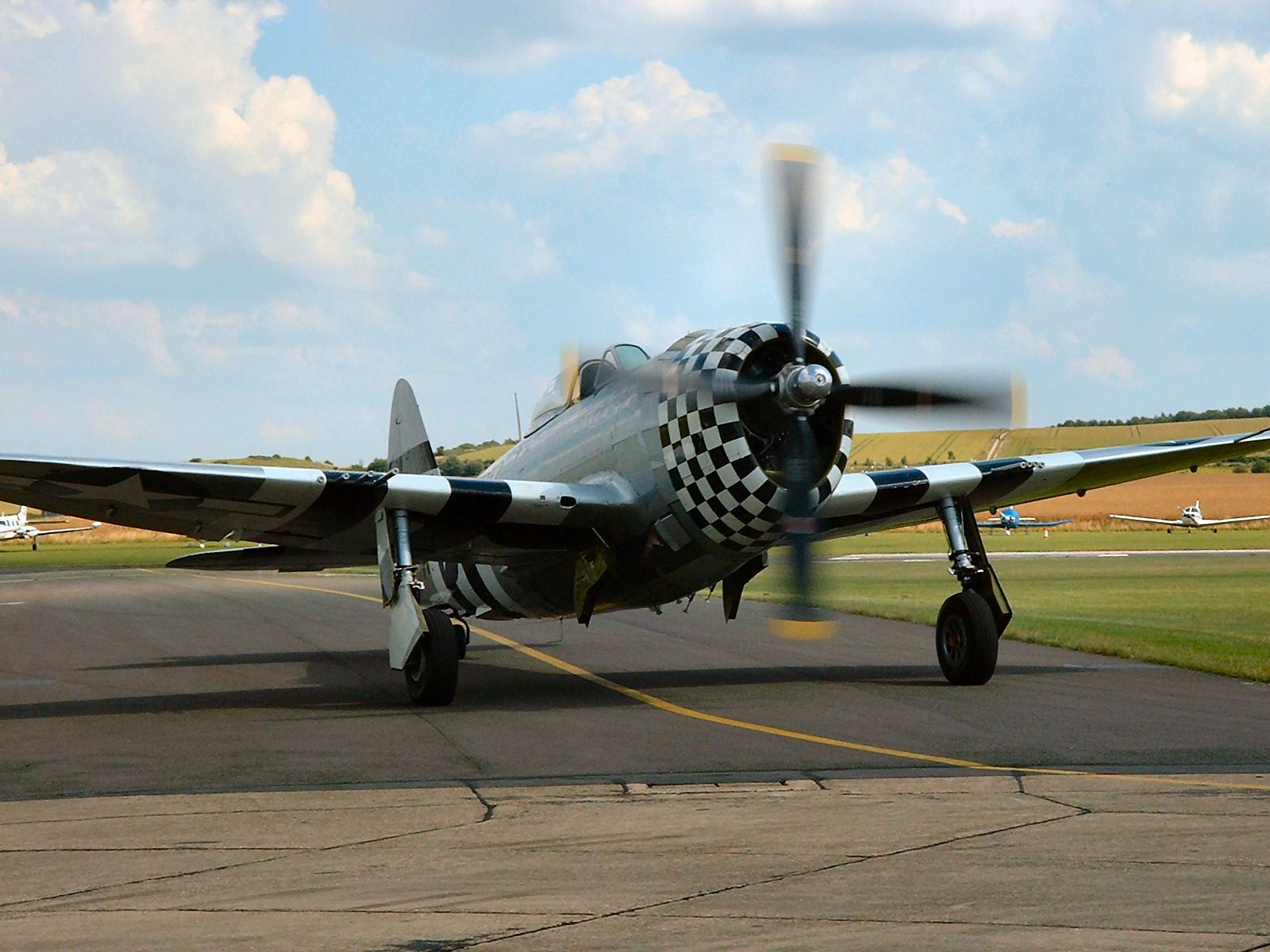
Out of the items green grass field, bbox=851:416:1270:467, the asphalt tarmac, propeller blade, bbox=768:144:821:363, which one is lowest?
the asphalt tarmac

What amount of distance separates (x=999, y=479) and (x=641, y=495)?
174 inches

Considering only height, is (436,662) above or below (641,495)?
below

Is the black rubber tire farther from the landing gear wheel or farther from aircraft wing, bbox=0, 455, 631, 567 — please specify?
the landing gear wheel

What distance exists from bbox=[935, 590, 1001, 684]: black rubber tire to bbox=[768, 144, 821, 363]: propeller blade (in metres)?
3.36

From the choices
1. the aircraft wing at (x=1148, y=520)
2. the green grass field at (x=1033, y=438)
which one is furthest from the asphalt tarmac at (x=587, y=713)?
the green grass field at (x=1033, y=438)

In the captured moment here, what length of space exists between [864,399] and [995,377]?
3.57ft

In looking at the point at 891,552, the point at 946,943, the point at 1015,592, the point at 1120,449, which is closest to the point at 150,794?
the point at 946,943

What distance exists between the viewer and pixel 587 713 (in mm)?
12352

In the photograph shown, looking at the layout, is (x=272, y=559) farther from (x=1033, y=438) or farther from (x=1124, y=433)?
(x=1124, y=433)

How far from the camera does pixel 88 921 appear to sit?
5332 mm

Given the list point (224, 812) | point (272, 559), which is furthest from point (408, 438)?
point (224, 812)

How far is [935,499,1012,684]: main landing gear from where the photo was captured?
13859 mm

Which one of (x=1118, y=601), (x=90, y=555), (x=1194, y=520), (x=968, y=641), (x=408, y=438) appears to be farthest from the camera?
(x=1194, y=520)

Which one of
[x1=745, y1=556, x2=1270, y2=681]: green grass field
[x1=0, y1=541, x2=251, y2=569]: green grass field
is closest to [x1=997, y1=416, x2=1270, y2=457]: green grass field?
[x1=745, y1=556, x2=1270, y2=681]: green grass field
